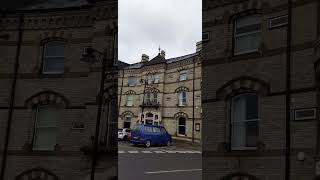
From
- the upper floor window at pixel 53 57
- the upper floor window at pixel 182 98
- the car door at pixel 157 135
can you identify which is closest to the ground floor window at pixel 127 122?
the car door at pixel 157 135

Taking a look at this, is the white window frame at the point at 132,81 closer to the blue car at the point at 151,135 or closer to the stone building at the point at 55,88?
the stone building at the point at 55,88

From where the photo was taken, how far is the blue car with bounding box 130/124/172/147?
70.0 inches

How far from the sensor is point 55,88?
2.19 meters

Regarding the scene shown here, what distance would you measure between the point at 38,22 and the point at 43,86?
427 mm

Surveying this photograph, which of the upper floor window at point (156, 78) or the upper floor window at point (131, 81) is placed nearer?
the upper floor window at point (156, 78)

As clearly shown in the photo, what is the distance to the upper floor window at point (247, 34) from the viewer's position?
1.85 m

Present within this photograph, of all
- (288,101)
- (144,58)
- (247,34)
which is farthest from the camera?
(144,58)

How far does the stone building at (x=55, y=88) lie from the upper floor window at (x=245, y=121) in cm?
69

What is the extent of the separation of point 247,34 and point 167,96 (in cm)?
51

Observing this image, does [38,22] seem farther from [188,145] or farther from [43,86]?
[188,145]

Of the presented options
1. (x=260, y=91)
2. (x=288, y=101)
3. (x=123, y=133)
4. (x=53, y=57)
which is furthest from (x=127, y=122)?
(x=288, y=101)

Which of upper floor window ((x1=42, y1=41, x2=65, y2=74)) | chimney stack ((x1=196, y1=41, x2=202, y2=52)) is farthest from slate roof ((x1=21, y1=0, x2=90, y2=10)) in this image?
chimney stack ((x1=196, y1=41, x2=202, y2=52))

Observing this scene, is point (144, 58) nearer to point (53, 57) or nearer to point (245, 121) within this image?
point (53, 57)

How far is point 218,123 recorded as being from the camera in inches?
73.3
